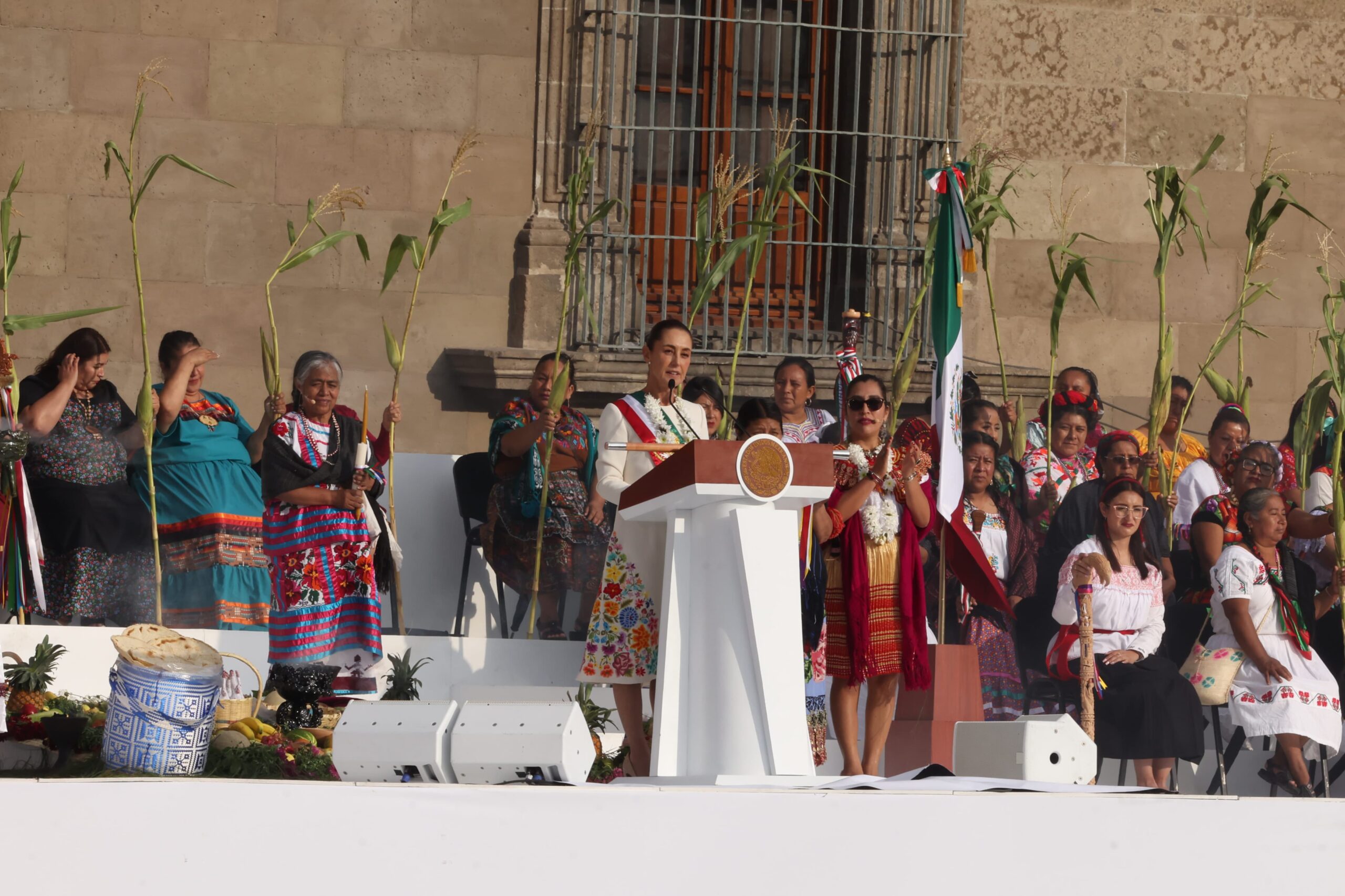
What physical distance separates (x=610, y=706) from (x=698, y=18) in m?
4.32

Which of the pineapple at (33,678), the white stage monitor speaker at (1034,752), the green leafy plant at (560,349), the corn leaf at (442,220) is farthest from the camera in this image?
the corn leaf at (442,220)

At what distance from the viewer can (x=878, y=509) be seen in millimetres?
4906

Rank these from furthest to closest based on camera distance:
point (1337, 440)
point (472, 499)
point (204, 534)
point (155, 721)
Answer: point (472, 499) → point (1337, 440) → point (204, 534) → point (155, 721)

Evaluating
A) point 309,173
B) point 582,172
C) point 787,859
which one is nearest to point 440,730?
point 787,859

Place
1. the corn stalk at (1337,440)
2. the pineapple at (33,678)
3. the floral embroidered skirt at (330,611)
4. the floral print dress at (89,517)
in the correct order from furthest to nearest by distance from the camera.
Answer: the corn stalk at (1337,440)
the floral print dress at (89,517)
the floral embroidered skirt at (330,611)
the pineapple at (33,678)

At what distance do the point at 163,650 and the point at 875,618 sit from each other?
1.97 m

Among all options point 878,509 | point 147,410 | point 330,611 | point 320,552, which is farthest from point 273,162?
point 878,509

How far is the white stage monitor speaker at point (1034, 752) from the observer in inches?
153

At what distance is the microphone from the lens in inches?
189

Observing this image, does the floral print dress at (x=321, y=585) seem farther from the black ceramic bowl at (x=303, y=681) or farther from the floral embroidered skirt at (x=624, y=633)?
the floral embroidered skirt at (x=624, y=633)

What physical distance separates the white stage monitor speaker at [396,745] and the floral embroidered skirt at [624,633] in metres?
1.01

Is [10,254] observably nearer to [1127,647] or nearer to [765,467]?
[765,467]

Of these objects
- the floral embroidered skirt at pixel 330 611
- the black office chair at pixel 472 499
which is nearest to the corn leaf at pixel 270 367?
the black office chair at pixel 472 499

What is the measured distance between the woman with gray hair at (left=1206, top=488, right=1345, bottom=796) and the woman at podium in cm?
214
